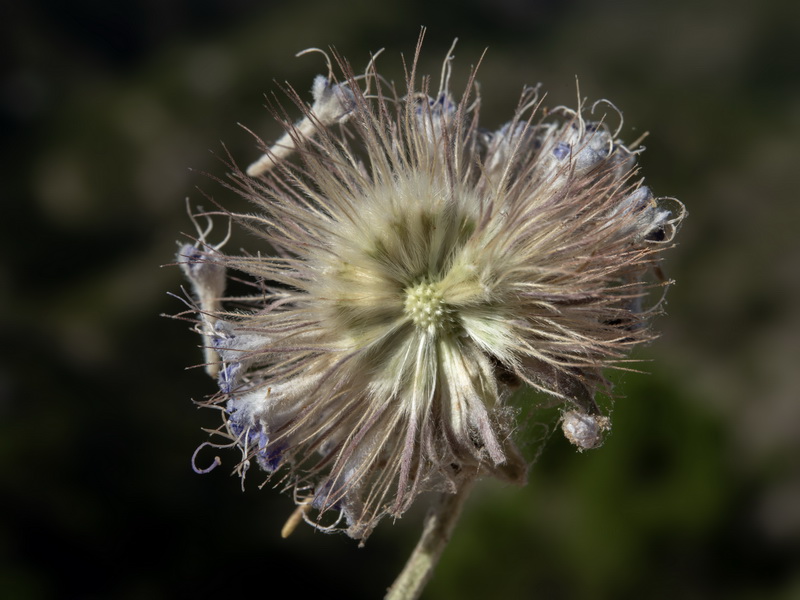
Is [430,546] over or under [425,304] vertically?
under

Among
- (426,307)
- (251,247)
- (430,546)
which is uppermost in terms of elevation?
(426,307)

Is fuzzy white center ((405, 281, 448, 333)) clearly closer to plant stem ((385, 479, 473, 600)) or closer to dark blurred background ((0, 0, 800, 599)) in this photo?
plant stem ((385, 479, 473, 600))

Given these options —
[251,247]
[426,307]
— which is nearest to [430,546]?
[426,307]

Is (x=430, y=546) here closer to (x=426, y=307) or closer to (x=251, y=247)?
(x=426, y=307)

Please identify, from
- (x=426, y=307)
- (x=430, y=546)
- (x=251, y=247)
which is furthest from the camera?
(x=251, y=247)

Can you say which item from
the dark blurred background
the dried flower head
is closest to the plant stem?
the dried flower head

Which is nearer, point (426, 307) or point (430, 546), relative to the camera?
point (426, 307)

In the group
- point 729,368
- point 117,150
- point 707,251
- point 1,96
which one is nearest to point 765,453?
point 729,368

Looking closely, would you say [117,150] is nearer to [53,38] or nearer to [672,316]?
[53,38]
